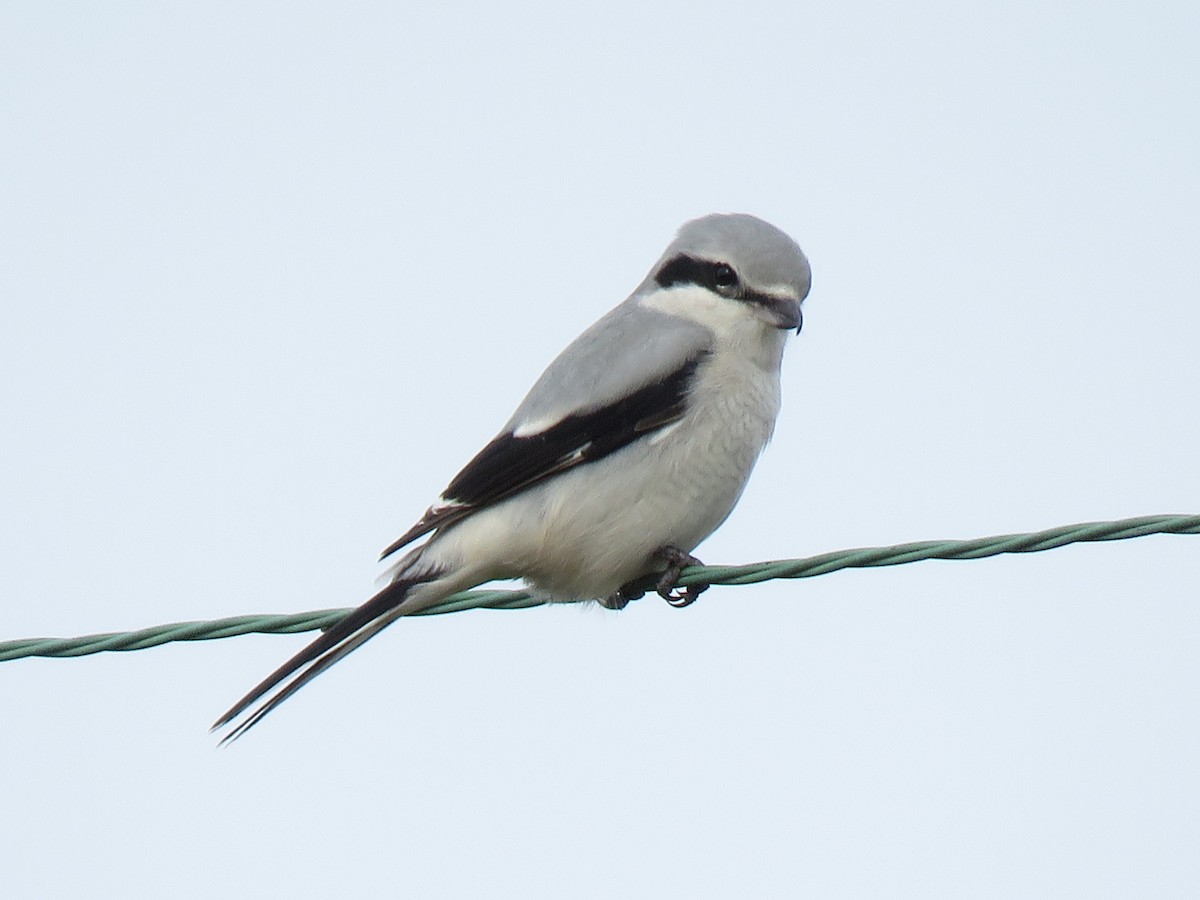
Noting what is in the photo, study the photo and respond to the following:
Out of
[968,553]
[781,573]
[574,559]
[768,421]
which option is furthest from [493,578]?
[968,553]

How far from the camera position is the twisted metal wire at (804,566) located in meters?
2.68

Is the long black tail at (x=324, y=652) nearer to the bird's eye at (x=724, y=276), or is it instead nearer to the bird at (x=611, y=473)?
the bird at (x=611, y=473)

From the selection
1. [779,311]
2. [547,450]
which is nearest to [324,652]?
[547,450]

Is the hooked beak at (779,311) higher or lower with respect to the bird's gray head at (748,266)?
lower

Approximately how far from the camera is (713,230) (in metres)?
4.39

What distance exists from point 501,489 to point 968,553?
1.40 meters

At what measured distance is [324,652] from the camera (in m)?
3.40

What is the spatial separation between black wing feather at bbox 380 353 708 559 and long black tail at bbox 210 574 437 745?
12.2 inches

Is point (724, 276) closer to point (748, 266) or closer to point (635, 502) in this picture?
point (748, 266)

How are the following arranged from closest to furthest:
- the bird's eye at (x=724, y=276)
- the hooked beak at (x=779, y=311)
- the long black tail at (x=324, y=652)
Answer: the long black tail at (x=324, y=652) < the hooked beak at (x=779, y=311) < the bird's eye at (x=724, y=276)

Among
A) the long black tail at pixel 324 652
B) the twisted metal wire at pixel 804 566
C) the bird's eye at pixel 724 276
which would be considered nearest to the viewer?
the twisted metal wire at pixel 804 566

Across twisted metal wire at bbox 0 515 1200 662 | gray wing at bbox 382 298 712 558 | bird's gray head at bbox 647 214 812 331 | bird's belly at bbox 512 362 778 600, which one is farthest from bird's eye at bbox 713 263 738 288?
twisted metal wire at bbox 0 515 1200 662

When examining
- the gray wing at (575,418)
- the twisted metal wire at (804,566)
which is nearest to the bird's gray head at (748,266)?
the gray wing at (575,418)

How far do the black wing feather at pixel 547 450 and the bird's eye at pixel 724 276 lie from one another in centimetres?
47
